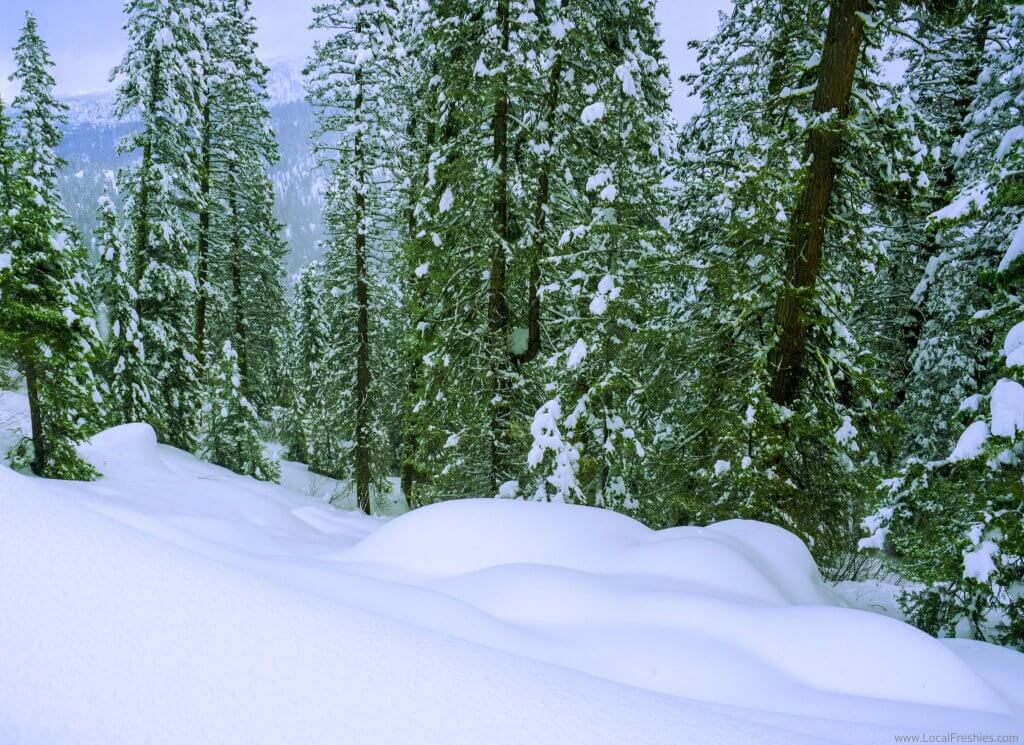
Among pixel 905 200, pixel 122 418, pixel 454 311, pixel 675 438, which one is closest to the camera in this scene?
pixel 905 200

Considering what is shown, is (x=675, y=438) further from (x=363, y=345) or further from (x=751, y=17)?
(x=363, y=345)

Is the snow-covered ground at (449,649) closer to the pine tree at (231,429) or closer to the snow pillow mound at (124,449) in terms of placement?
the snow pillow mound at (124,449)

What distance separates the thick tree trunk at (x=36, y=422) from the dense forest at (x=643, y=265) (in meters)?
0.05

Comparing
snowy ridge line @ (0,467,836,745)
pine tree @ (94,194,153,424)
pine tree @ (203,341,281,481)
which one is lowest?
pine tree @ (203,341,281,481)

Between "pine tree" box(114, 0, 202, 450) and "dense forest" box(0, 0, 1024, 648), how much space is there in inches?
3.9

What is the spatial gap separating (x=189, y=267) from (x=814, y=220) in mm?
17579

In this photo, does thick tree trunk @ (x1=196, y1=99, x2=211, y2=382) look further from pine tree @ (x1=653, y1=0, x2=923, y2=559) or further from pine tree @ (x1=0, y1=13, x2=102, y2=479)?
pine tree @ (x1=653, y1=0, x2=923, y2=559)

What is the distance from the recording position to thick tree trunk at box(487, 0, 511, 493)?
9625mm

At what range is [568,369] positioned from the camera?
8.35 m

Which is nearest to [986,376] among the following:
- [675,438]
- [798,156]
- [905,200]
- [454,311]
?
[905,200]

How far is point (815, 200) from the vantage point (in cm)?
718

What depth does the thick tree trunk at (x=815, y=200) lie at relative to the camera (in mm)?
6734

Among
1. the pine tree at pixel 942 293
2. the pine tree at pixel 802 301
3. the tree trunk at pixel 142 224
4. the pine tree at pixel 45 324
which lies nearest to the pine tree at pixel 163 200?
the tree trunk at pixel 142 224

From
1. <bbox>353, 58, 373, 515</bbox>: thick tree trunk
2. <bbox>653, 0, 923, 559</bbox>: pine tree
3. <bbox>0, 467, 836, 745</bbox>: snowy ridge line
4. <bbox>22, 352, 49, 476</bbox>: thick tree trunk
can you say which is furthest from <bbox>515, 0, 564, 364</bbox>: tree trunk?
<bbox>22, 352, 49, 476</bbox>: thick tree trunk
